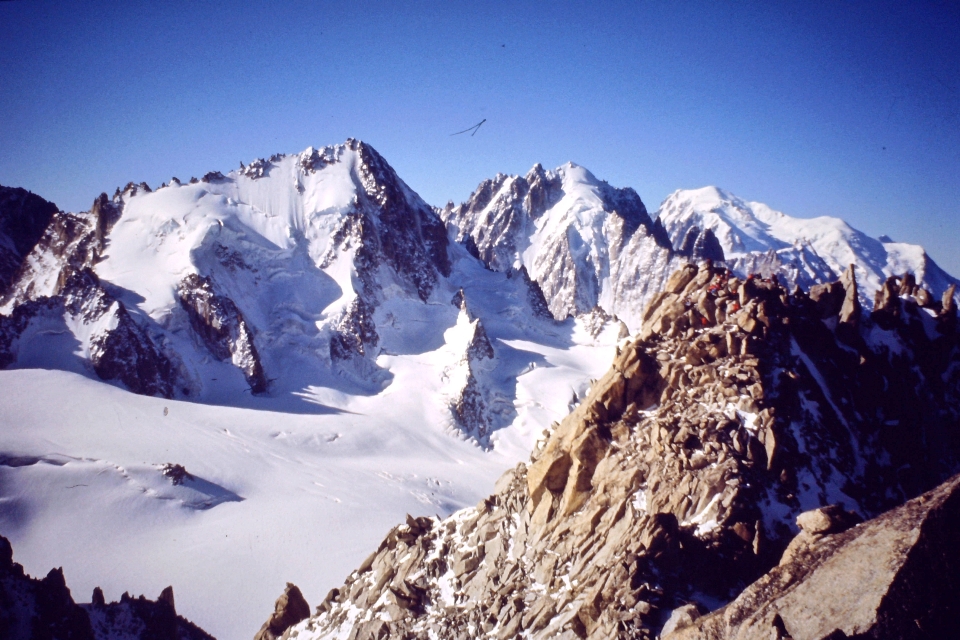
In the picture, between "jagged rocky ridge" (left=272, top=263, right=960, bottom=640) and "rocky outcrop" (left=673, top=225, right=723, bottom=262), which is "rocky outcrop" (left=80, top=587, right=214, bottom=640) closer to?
"jagged rocky ridge" (left=272, top=263, right=960, bottom=640)

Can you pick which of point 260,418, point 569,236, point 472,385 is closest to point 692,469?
point 260,418

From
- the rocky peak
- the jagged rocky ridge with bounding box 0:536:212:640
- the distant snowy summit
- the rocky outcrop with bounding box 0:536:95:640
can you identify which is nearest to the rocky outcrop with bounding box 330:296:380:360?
the distant snowy summit

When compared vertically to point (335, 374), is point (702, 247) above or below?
above

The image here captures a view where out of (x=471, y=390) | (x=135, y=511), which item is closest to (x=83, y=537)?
(x=135, y=511)

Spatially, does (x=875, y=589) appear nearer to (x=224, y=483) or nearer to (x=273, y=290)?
(x=224, y=483)

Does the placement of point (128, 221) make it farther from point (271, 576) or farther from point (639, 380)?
point (639, 380)

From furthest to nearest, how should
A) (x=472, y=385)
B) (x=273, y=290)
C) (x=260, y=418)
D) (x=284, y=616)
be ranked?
(x=273, y=290) → (x=472, y=385) → (x=260, y=418) → (x=284, y=616)
